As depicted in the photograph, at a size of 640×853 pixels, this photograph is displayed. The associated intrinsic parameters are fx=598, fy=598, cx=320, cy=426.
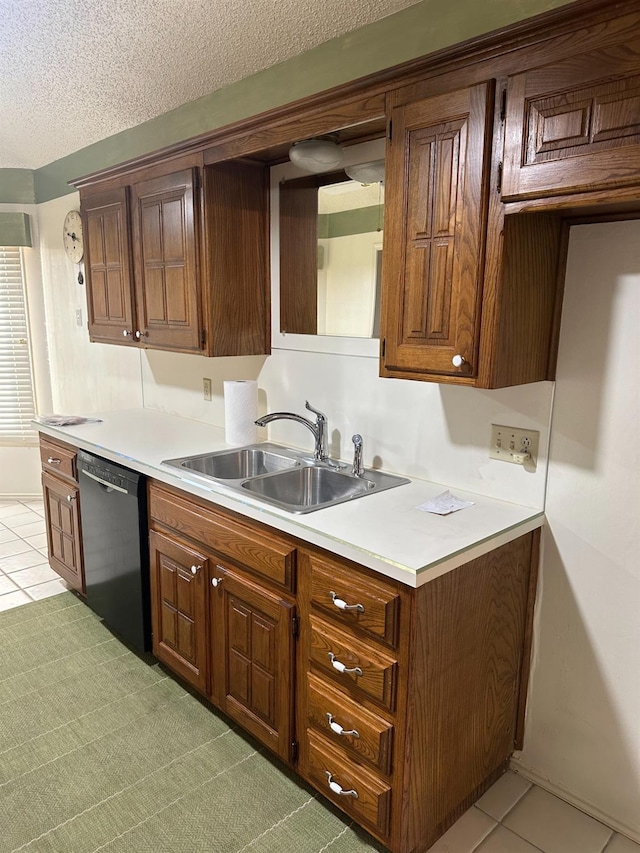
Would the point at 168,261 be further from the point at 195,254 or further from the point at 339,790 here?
the point at 339,790

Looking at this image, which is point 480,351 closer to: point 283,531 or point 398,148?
point 398,148

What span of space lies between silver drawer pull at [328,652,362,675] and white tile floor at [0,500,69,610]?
2129 millimetres

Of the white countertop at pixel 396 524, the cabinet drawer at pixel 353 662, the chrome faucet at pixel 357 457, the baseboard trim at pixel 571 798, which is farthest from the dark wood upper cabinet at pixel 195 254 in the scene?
the baseboard trim at pixel 571 798

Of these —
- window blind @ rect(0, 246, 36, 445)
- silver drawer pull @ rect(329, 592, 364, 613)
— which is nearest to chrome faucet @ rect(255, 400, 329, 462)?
silver drawer pull @ rect(329, 592, 364, 613)

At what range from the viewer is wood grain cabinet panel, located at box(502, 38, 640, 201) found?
1.23 metres

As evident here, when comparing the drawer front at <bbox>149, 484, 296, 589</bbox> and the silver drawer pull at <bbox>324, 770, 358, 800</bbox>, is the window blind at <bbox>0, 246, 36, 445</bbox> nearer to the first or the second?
the drawer front at <bbox>149, 484, 296, 589</bbox>

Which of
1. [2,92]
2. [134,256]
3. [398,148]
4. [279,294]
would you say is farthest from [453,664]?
[2,92]

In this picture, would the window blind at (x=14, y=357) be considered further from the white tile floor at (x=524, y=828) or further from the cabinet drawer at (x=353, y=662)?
the white tile floor at (x=524, y=828)

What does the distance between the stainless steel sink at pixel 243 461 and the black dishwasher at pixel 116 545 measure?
0.85 feet

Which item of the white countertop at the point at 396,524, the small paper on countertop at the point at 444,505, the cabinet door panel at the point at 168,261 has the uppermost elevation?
the cabinet door panel at the point at 168,261

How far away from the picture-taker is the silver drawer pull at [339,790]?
5.43 ft

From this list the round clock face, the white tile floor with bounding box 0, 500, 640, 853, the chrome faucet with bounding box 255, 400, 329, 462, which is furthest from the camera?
the round clock face

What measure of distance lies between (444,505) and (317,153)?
1327 millimetres

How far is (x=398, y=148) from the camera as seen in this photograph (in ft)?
5.45
